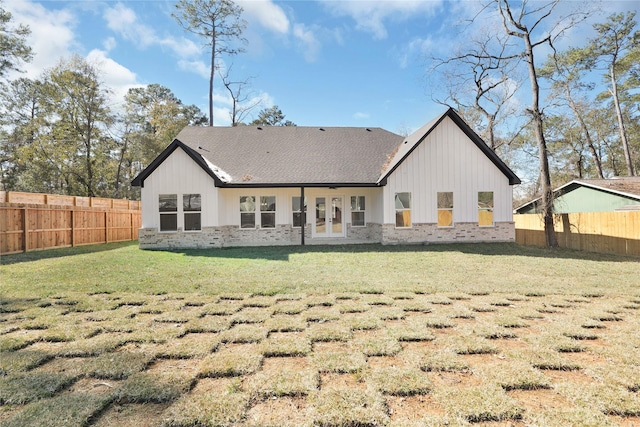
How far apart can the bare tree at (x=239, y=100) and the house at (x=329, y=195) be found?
12770 millimetres

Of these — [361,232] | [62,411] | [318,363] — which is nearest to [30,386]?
[62,411]

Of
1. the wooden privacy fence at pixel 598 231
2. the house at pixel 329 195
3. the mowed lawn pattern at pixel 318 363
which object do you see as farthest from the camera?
the house at pixel 329 195

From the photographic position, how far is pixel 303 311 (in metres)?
4.84

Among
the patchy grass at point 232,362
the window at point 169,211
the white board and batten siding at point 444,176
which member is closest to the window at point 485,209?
the white board and batten siding at point 444,176

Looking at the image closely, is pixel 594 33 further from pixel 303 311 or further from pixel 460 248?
pixel 303 311

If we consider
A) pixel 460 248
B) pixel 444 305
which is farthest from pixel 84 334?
pixel 460 248

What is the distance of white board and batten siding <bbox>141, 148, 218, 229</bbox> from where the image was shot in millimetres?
12523

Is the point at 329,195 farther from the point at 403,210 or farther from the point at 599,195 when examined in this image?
the point at 599,195

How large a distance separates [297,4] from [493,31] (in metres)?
11.0

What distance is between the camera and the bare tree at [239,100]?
2542 cm

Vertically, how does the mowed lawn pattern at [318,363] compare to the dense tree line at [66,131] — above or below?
below

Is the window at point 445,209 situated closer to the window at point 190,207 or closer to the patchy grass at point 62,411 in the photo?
the window at point 190,207

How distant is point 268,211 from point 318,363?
1116 cm

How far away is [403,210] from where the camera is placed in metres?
13.3
